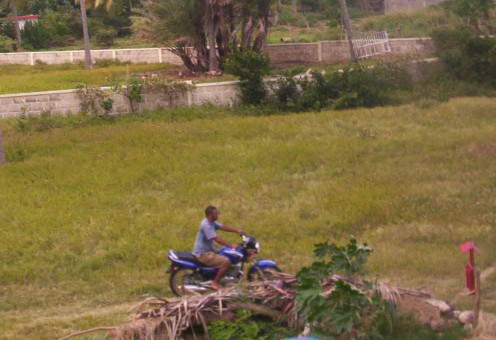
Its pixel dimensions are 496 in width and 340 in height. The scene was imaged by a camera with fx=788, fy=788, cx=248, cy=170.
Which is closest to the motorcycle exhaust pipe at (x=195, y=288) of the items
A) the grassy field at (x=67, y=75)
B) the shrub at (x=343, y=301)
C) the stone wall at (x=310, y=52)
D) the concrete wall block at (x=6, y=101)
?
the shrub at (x=343, y=301)

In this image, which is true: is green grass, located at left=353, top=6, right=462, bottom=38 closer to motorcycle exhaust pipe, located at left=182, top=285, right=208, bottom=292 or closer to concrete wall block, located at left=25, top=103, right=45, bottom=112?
concrete wall block, located at left=25, top=103, right=45, bottom=112

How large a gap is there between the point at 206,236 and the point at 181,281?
0.83m

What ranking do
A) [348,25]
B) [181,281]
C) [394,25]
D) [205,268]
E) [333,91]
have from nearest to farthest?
[205,268]
[181,281]
[333,91]
[348,25]
[394,25]

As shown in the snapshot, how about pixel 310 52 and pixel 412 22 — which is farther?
pixel 412 22

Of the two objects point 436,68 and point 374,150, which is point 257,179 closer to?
point 374,150

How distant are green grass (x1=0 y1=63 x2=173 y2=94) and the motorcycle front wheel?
48.7ft

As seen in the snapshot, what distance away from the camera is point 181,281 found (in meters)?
10.7

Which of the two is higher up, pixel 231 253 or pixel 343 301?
pixel 343 301

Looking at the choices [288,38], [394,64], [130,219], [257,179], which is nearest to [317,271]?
[130,219]

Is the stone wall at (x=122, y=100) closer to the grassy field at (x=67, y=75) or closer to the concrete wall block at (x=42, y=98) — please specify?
the concrete wall block at (x=42, y=98)

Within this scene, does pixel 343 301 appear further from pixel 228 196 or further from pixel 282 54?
pixel 282 54

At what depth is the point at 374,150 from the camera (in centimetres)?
1903

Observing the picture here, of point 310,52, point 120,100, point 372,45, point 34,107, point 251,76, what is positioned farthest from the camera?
point 310,52

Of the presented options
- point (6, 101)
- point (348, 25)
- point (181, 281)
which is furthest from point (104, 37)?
point (181, 281)
